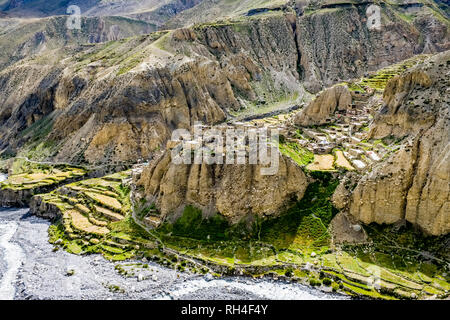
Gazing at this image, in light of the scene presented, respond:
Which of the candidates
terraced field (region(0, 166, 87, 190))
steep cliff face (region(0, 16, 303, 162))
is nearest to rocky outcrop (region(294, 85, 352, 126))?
steep cliff face (region(0, 16, 303, 162))

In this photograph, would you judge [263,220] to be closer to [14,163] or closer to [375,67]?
[14,163]

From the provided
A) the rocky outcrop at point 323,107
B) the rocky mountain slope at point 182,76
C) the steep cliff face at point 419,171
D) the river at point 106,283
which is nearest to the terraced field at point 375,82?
the rocky outcrop at point 323,107

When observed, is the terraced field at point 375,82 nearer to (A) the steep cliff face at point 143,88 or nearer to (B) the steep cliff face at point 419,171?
(B) the steep cliff face at point 419,171

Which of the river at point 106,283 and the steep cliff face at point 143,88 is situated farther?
the steep cliff face at point 143,88

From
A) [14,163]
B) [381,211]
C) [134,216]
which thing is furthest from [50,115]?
[381,211]

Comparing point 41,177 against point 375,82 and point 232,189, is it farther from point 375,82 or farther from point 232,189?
point 375,82

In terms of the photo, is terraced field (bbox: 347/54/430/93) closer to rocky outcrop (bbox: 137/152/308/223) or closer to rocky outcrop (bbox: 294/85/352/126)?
rocky outcrop (bbox: 294/85/352/126)

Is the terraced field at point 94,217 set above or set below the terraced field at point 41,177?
above
